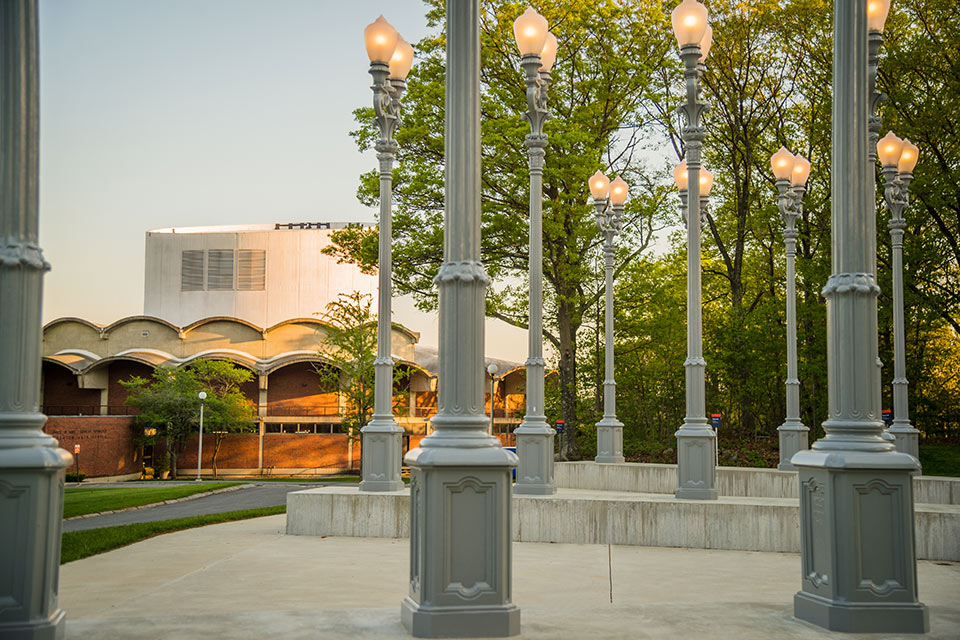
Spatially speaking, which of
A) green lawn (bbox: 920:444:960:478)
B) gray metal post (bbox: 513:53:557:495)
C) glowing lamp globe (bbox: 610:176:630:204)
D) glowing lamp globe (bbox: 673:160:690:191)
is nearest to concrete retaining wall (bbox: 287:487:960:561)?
gray metal post (bbox: 513:53:557:495)

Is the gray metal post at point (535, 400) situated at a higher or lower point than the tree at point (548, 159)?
lower

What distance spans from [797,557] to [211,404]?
45.2 meters

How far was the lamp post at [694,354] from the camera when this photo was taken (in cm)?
1345

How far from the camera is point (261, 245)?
68438 mm

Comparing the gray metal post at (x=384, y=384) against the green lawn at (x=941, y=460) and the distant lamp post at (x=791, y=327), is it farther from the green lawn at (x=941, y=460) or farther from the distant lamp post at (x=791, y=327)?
the green lawn at (x=941, y=460)

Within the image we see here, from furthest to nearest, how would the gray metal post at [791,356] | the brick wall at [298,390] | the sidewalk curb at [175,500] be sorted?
the brick wall at [298,390] → the sidewalk curb at [175,500] → the gray metal post at [791,356]

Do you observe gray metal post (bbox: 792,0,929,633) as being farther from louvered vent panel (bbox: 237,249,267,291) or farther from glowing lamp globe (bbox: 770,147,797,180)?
louvered vent panel (bbox: 237,249,267,291)

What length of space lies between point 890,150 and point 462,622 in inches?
616

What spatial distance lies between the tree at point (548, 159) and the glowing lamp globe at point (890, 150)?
10989 mm

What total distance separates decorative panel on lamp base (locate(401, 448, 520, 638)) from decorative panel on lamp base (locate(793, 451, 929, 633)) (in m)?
2.42

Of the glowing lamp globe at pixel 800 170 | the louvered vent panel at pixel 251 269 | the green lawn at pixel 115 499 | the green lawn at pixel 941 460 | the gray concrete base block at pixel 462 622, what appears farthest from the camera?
the louvered vent panel at pixel 251 269

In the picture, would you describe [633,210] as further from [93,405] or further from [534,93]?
[93,405]

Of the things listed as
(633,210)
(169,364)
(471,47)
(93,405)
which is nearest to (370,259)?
(633,210)

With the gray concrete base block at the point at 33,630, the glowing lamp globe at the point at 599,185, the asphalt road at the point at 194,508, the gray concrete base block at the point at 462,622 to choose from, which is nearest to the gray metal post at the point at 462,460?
the gray concrete base block at the point at 462,622
